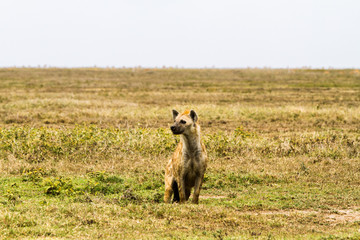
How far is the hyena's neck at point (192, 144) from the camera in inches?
311

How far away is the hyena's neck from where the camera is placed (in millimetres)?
7891

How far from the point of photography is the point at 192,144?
7.91 m

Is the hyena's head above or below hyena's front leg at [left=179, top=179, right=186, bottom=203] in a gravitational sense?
above

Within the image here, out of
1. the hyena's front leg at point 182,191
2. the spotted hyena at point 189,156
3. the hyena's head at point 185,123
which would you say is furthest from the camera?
the hyena's front leg at point 182,191

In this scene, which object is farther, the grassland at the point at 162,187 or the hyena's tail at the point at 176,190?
the hyena's tail at the point at 176,190

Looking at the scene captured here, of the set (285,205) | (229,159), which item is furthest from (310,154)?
(285,205)

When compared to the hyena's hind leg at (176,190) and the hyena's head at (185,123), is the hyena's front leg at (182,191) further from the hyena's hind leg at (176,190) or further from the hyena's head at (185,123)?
the hyena's head at (185,123)

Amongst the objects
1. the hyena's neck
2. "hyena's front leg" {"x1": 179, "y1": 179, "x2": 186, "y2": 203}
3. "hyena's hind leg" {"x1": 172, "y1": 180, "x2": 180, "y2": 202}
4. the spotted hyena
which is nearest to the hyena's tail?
"hyena's hind leg" {"x1": 172, "y1": 180, "x2": 180, "y2": 202}

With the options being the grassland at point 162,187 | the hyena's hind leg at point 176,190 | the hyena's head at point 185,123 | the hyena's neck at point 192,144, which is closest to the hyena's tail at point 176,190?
the hyena's hind leg at point 176,190

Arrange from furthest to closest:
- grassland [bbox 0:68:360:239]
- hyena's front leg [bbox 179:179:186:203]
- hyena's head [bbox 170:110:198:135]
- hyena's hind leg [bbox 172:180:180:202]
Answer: hyena's hind leg [bbox 172:180:180:202], hyena's front leg [bbox 179:179:186:203], hyena's head [bbox 170:110:198:135], grassland [bbox 0:68:360:239]

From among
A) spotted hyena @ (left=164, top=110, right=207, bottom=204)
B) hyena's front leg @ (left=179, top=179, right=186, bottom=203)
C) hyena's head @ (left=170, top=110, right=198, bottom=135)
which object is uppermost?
hyena's head @ (left=170, top=110, right=198, bottom=135)

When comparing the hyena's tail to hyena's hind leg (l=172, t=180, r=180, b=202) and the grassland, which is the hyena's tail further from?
the grassland

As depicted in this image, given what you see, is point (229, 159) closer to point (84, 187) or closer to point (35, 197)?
point (84, 187)

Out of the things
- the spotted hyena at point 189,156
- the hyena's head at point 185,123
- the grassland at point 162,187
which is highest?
the hyena's head at point 185,123
